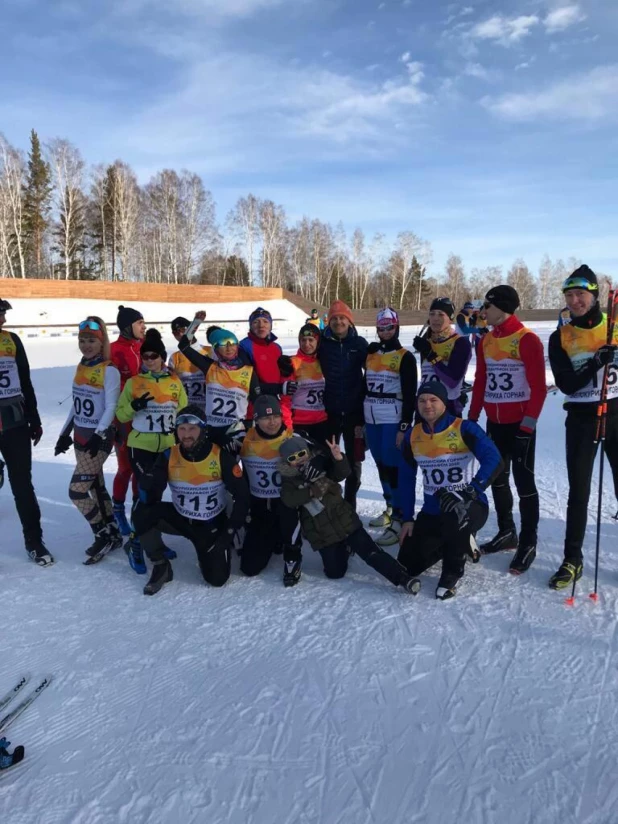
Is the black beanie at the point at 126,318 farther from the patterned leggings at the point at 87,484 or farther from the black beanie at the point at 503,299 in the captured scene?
the black beanie at the point at 503,299

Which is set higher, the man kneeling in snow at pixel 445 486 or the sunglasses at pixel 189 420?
the sunglasses at pixel 189 420

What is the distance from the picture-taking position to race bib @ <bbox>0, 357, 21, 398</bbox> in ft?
14.3

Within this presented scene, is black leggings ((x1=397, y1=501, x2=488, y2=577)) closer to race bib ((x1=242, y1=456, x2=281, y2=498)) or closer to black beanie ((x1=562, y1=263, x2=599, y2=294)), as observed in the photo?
race bib ((x1=242, y1=456, x2=281, y2=498))

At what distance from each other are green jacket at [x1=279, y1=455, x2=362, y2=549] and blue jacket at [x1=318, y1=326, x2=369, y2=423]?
95cm

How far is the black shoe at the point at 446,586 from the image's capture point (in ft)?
11.8

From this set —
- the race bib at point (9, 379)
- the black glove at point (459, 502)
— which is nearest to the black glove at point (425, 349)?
the black glove at point (459, 502)

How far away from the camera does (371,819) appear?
6.66ft

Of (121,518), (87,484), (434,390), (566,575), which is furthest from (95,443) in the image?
(566,575)

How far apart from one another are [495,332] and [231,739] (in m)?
3.23

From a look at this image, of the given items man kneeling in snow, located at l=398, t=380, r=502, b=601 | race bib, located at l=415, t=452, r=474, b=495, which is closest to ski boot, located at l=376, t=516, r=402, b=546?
man kneeling in snow, located at l=398, t=380, r=502, b=601

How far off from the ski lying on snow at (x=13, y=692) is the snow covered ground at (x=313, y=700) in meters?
0.09

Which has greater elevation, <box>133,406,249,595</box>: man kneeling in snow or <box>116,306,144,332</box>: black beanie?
<box>116,306,144,332</box>: black beanie

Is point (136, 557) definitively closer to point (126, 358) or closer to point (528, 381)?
point (126, 358)

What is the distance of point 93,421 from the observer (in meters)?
4.55
